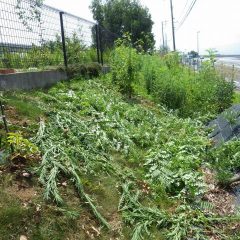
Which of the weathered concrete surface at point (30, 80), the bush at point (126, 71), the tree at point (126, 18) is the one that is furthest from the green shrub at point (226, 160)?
the tree at point (126, 18)

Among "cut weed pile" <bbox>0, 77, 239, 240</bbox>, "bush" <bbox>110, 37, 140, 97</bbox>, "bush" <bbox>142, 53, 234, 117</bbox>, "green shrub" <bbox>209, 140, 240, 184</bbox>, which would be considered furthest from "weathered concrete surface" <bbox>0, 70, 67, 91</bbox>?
"green shrub" <bbox>209, 140, 240, 184</bbox>

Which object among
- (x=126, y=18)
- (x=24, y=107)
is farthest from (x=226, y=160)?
(x=126, y=18)

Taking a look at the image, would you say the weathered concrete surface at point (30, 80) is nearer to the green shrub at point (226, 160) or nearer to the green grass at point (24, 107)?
the green grass at point (24, 107)

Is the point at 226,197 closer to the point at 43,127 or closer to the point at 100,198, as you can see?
the point at 100,198

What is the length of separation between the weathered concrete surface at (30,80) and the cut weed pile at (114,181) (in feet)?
1.15

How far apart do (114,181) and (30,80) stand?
146 inches

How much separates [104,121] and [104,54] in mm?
8347

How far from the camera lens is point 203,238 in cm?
339

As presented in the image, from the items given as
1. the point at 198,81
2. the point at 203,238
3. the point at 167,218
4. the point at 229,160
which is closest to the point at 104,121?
the point at 229,160

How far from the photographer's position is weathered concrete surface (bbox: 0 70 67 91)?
20.0ft

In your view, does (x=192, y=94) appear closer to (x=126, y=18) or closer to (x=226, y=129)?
(x=226, y=129)

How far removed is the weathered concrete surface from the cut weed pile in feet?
1.15

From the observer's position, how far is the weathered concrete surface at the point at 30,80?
611 cm

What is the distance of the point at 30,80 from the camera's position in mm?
6957
